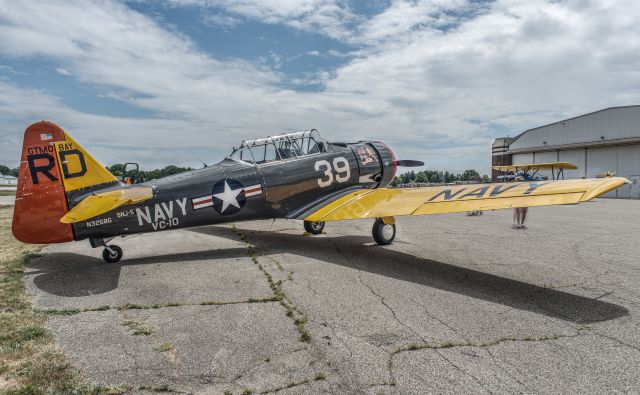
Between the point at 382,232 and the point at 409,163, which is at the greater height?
the point at 409,163

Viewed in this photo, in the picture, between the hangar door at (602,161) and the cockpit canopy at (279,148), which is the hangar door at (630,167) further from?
the cockpit canopy at (279,148)

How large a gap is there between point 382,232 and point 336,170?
218 cm

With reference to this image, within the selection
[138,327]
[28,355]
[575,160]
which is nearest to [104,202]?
[138,327]

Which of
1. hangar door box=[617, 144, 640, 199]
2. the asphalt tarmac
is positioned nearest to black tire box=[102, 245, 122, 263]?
the asphalt tarmac

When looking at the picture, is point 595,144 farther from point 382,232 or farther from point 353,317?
point 353,317

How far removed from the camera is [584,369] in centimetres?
328

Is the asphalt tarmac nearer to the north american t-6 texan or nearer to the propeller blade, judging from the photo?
the north american t-6 texan

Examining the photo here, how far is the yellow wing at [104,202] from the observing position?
21.9 ft

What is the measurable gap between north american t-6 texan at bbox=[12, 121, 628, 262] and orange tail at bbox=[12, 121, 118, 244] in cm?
1

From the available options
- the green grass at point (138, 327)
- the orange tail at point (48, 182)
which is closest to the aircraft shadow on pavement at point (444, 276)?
the green grass at point (138, 327)

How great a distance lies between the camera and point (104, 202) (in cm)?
702

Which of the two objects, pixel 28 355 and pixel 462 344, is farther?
pixel 462 344

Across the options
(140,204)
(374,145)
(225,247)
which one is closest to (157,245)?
(225,247)

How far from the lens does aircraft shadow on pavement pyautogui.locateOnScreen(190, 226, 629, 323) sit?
15.5 ft
